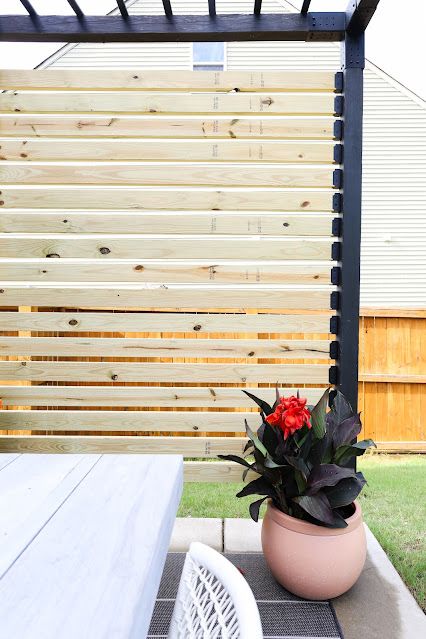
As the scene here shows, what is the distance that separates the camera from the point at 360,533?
1.76m

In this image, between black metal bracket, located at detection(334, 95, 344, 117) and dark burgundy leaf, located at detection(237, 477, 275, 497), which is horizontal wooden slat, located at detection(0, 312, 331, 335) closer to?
dark burgundy leaf, located at detection(237, 477, 275, 497)

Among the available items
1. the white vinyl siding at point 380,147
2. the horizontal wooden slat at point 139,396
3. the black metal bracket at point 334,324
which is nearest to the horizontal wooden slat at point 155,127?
the black metal bracket at point 334,324

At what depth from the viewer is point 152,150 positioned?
2.42 meters

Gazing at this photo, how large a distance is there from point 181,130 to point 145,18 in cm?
52

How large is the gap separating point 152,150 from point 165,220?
344 millimetres

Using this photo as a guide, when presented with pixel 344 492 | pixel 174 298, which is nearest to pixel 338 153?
pixel 174 298

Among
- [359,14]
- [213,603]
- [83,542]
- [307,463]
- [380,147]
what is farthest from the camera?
[380,147]

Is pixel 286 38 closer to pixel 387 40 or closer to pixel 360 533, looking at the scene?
pixel 360 533

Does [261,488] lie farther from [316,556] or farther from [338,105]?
[338,105]

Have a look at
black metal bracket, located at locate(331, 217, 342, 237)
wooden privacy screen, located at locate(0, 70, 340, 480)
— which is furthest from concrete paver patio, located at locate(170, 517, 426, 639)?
black metal bracket, located at locate(331, 217, 342, 237)

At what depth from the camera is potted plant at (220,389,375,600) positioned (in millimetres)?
1692

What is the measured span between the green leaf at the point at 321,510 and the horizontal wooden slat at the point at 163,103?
175 centimetres

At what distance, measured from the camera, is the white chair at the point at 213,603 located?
19.7 inches

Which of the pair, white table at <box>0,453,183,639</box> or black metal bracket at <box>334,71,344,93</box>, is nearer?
white table at <box>0,453,183,639</box>
